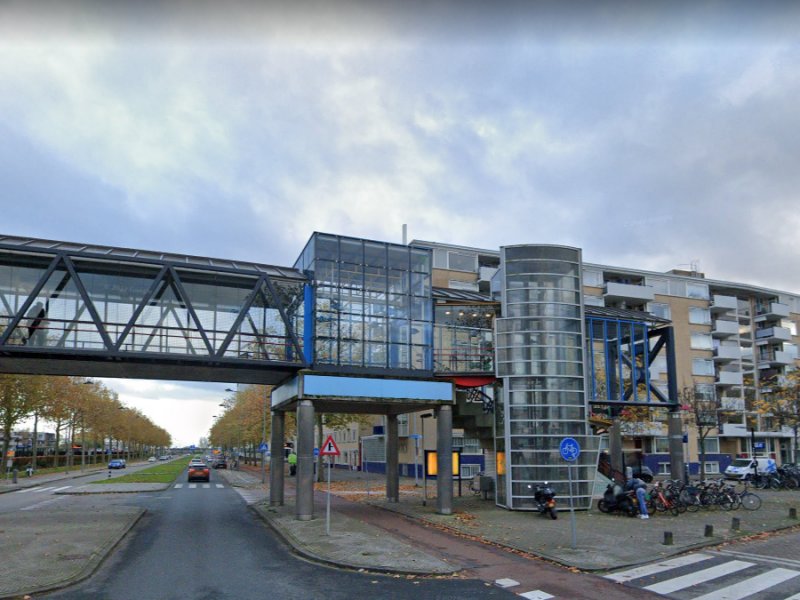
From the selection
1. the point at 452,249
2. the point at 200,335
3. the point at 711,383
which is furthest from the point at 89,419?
the point at 711,383

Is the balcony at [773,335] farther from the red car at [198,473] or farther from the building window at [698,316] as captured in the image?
the red car at [198,473]

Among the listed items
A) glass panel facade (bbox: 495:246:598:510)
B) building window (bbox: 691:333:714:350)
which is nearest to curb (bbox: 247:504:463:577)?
glass panel facade (bbox: 495:246:598:510)

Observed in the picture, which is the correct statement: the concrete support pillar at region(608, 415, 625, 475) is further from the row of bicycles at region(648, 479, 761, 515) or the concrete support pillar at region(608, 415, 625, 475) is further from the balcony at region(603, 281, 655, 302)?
the balcony at region(603, 281, 655, 302)

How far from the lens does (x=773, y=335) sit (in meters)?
74.2

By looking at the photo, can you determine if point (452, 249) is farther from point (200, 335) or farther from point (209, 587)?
point (209, 587)

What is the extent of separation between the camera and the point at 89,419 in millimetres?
72312

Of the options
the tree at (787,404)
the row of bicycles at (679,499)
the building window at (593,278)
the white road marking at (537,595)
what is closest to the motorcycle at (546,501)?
the row of bicycles at (679,499)

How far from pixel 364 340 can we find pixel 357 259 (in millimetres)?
3046

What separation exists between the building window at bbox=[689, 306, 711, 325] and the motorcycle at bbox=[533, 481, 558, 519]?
181 feet

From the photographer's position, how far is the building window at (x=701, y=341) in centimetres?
6912

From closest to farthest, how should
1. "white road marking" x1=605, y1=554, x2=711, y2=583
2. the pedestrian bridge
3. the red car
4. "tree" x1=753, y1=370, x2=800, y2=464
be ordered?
"white road marking" x1=605, y1=554, x2=711, y2=583 → the pedestrian bridge → "tree" x1=753, y1=370, x2=800, y2=464 → the red car

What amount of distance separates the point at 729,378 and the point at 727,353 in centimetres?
292

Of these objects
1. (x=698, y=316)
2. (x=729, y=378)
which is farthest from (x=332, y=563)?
(x=729, y=378)

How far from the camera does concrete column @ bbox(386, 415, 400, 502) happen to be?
1122 inches
